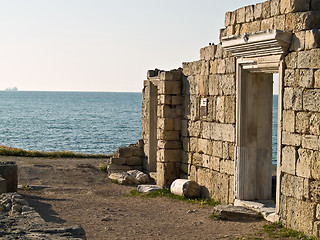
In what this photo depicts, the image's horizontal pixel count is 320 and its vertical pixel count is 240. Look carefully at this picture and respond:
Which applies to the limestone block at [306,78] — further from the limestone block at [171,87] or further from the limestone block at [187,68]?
the limestone block at [171,87]

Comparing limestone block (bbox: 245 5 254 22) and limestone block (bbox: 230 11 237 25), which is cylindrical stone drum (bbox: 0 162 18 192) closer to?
limestone block (bbox: 230 11 237 25)

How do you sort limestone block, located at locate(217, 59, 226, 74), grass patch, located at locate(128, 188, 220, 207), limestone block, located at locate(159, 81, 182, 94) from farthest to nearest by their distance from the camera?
1. limestone block, located at locate(159, 81, 182, 94)
2. grass patch, located at locate(128, 188, 220, 207)
3. limestone block, located at locate(217, 59, 226, 74)

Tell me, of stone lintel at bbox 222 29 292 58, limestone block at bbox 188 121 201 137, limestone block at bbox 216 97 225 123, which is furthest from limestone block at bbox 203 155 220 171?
stone lintel at bbox 222 29 292 58

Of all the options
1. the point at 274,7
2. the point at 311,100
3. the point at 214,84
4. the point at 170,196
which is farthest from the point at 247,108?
→ the point at 170,196

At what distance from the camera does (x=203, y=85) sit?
12.2 m

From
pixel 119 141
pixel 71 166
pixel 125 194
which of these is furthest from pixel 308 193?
pixel 119 141

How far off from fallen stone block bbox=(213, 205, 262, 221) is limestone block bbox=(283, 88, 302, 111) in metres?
2.06

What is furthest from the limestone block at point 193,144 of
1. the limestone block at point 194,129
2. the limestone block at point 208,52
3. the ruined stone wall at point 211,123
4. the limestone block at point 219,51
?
the limestone block at point 219,51

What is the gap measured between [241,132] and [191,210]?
1.84m

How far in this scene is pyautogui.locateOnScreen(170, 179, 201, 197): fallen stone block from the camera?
39.9 feet

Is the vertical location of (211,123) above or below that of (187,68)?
below

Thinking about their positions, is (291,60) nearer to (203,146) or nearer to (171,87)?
(203,146)

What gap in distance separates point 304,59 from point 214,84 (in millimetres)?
3257

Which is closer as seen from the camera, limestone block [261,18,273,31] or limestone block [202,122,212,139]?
limestone block [261,18,273,31]
